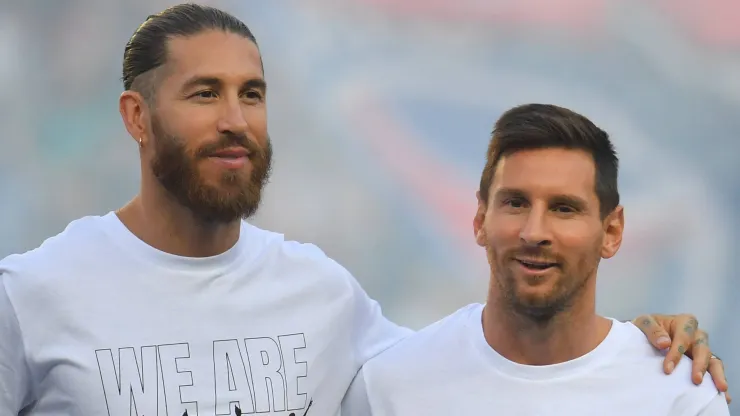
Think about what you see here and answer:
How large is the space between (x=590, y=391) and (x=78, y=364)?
1967mm

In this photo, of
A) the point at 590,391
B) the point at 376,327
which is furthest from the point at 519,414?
the point at 376,327

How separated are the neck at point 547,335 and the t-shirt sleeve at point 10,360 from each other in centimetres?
186

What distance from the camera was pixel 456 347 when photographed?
13.1 ft

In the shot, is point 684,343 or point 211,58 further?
point 211,58

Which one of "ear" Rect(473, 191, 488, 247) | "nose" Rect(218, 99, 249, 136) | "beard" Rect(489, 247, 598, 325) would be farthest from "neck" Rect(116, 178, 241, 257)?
"beard" Rect(489, 247, 598, 325)

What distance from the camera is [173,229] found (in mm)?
3973

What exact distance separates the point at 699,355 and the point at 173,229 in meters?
2.19

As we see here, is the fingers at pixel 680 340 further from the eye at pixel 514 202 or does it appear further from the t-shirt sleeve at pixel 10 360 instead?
the t-shirt sleeve at pixel 10 360

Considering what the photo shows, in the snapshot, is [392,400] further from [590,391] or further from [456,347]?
[590,391]

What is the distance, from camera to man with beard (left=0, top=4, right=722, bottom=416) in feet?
12.1

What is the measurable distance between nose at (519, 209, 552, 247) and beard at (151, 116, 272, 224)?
1116 mm

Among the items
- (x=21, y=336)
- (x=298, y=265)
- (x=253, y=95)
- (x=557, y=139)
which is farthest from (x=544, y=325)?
(x=21, y=336)

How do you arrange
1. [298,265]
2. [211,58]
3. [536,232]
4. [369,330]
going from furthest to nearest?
[369,330], [298,265], [211,58], [536,232]

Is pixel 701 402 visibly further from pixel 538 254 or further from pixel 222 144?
pixel 222 144
